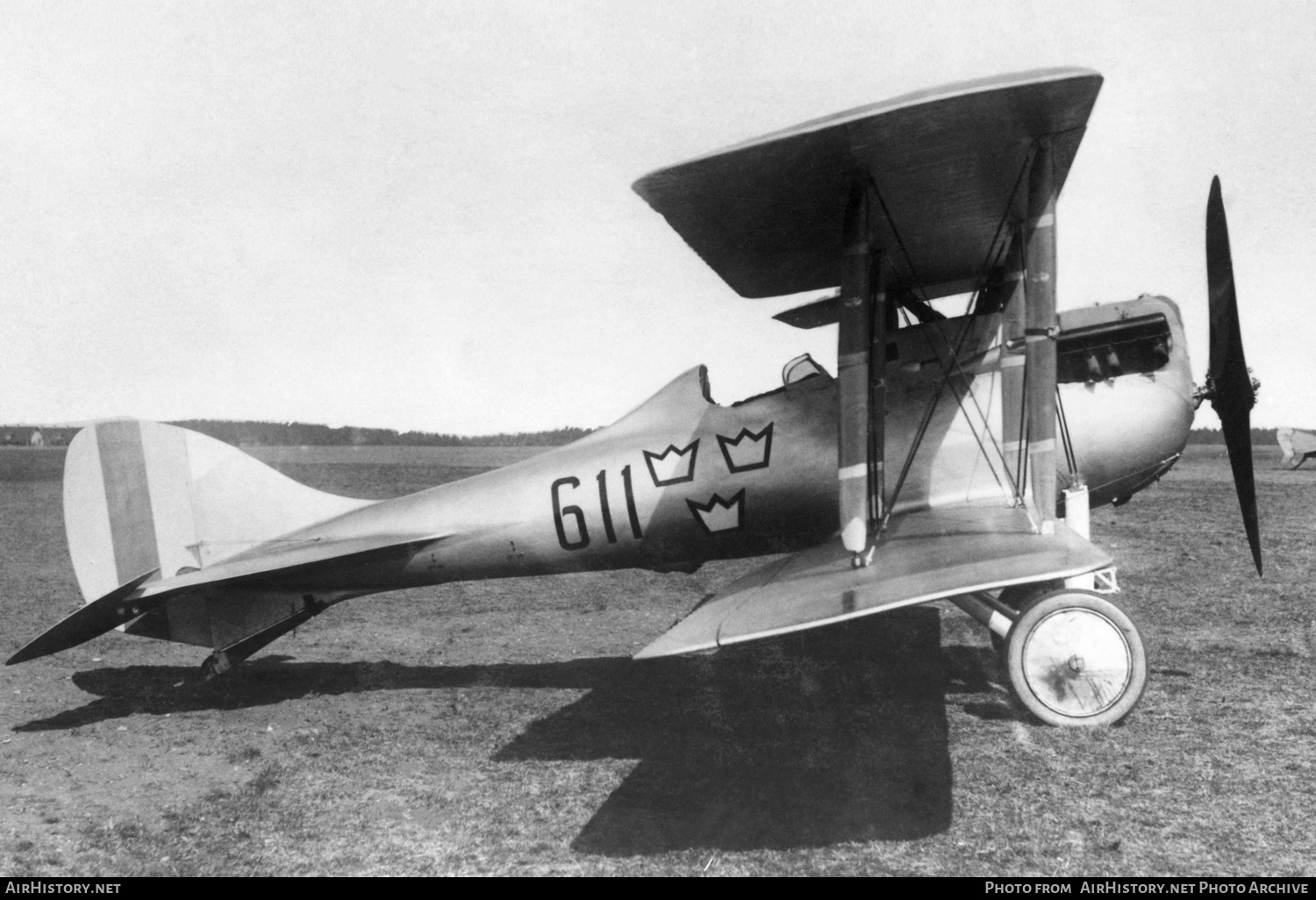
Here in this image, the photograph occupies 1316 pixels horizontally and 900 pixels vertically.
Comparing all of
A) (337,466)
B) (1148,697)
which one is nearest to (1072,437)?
(1148,697)

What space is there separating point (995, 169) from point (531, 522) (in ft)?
11.3

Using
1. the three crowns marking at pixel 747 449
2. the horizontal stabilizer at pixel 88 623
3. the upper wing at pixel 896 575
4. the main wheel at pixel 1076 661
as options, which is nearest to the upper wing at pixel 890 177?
the three crowns marking at pixel 747 449

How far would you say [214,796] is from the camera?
4328 mm

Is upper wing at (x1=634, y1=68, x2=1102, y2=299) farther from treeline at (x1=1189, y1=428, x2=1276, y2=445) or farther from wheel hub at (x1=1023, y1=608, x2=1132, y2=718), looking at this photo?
treeline at (x1=1189, y1=428, x2=1276, y2=445)

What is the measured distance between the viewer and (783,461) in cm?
543

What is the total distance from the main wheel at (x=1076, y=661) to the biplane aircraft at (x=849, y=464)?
1 cm

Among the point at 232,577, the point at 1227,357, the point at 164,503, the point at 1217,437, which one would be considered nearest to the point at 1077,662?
the point at 1227,357

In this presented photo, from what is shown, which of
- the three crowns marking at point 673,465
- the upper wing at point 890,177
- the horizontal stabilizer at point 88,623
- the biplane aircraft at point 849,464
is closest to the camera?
the upper wing at point 890,177

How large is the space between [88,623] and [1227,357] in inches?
275

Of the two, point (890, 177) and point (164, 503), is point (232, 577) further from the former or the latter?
point (890, 177)

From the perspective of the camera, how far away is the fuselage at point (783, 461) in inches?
205

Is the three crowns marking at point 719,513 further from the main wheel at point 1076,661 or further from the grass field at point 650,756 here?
the main wheel at point 1076,661

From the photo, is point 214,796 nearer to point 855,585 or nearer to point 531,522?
point 531,522

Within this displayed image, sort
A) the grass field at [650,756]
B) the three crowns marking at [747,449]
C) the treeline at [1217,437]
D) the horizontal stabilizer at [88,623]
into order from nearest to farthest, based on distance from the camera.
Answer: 1. the grass field at [650,756]
2. the horizontal stabilizer at [88,623]
3. the three crowns marking at [747,449]
4. the treeline at [1217,437]
